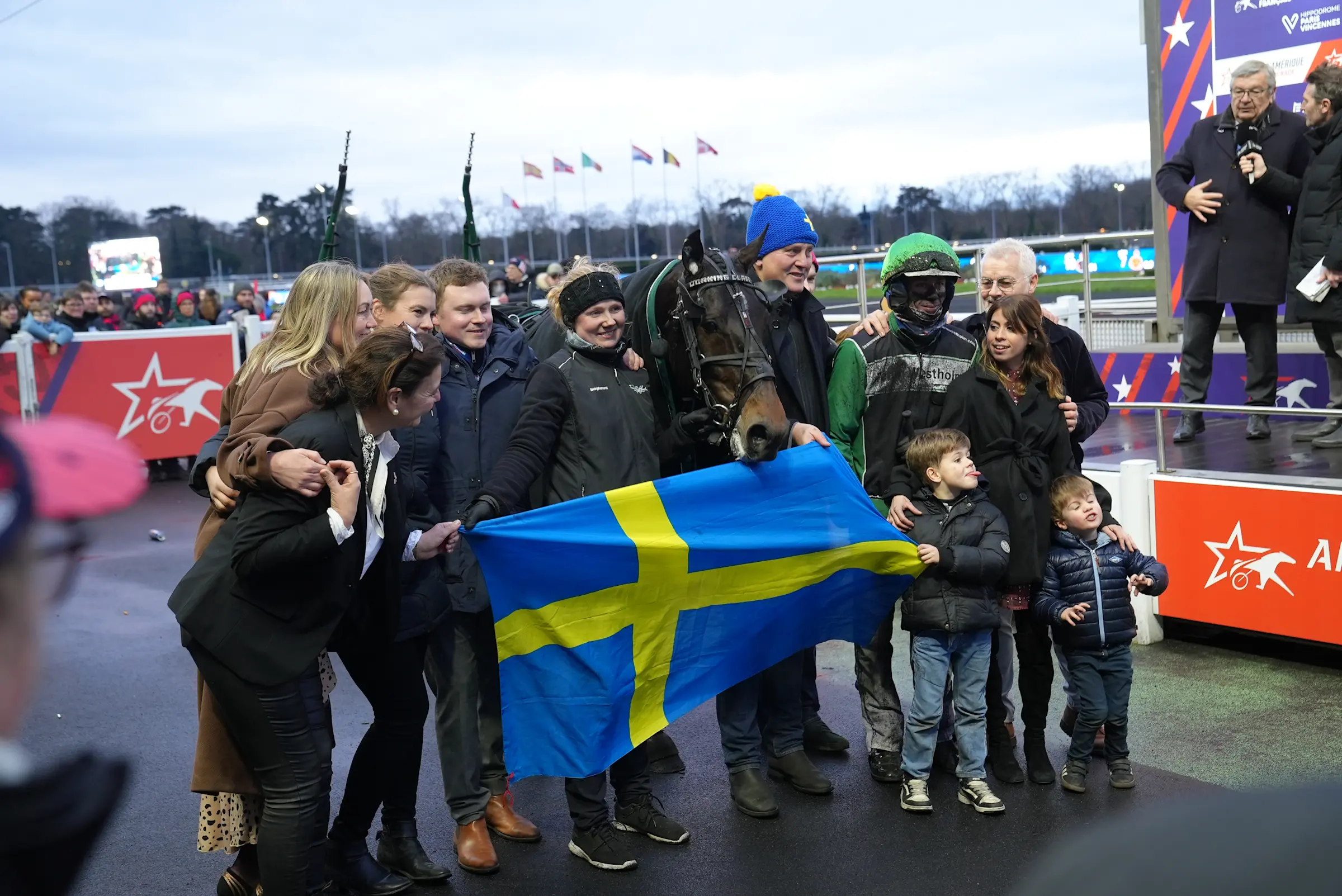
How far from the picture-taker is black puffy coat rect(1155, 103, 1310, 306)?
7785mm

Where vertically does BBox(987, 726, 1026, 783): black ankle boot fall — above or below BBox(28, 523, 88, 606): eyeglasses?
below

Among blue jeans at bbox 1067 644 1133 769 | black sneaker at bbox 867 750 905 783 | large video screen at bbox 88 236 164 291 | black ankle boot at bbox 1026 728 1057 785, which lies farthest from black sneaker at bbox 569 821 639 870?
large video screen at bbox 88 236 164 291

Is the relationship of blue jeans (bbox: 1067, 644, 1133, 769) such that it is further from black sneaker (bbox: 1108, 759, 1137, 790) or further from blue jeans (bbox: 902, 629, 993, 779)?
blue jeans (bbox: 902, 629, 993, 779)

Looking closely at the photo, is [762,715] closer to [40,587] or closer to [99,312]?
[40,587]

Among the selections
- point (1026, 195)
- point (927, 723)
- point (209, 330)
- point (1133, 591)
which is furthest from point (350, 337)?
point (1026, 195)

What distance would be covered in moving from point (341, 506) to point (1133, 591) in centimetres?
441

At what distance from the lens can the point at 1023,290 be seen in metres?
5.45

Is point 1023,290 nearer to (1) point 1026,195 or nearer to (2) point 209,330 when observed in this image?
(2) point 209,330

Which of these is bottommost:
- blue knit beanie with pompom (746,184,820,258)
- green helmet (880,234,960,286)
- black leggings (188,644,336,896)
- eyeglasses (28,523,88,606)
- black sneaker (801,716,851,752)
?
black sneaker (801,716,851,752)

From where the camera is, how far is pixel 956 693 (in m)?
5.04

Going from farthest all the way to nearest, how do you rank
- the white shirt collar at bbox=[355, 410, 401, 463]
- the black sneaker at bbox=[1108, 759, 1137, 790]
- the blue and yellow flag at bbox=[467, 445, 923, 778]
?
1. the black sneaker at bbox=[1108, 759, 1137, 790]
2. the blue and yellow flag at bbox=[467, 445, 923, 778]
3. the white shirt collar at bbox=[355, 410, 401, 463]

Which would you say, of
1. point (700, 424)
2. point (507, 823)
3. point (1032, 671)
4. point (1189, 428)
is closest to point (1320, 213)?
point (1189, 428)

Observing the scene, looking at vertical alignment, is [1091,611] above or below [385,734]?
above

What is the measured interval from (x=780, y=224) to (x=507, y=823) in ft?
8.55
